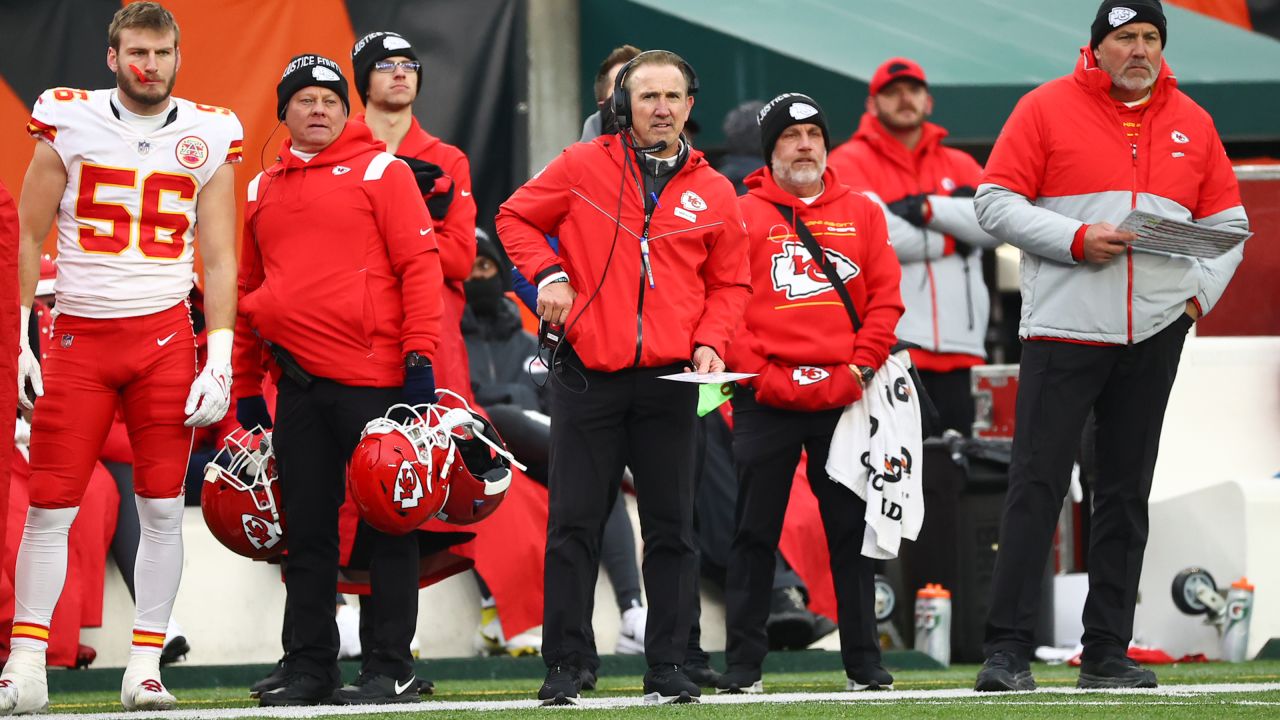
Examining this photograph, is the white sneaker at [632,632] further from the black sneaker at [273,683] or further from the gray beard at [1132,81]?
the gray beard at [1132,81]

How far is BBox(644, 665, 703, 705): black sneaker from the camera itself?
6.05m

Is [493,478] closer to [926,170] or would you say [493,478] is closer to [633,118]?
[633,118]

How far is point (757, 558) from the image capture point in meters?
7.13

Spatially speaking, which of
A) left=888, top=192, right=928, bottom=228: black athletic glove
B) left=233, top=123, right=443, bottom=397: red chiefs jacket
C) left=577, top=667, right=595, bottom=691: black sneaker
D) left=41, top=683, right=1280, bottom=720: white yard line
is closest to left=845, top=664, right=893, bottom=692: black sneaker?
left=41, top=683, right=1280, bottom=720: white yard line

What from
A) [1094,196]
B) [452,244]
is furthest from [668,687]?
[1094,196]

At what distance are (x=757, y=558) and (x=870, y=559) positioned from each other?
1.53ft

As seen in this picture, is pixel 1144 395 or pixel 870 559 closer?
pixel 1144 395

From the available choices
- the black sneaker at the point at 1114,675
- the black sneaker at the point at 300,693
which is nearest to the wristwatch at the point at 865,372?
the black sneaker at the point at 1114,675

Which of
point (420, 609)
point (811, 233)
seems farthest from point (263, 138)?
point (811, 233)

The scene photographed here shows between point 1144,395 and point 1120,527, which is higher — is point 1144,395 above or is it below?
above

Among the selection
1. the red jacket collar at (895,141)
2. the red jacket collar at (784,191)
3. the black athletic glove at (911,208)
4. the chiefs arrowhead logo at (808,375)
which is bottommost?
the chiefs arrowhead logo at (808,375)

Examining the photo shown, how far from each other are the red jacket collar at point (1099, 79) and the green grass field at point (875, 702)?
1.92 metres

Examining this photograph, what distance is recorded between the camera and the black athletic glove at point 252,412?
6684mm

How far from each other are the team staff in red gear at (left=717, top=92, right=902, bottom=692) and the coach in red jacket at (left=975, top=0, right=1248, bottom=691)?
0.80 metres
